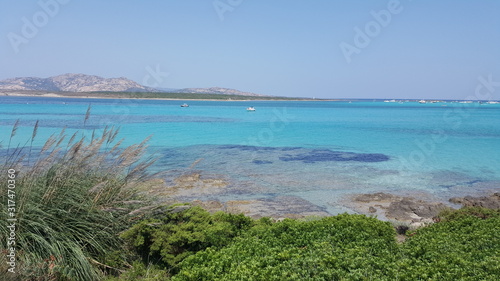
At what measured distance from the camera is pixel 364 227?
21.6 feet

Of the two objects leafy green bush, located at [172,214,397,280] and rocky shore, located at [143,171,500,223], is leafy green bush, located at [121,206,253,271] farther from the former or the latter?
rocky shore, located at [143,171,500,223]

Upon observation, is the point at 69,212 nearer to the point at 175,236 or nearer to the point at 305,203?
the point at 175,236

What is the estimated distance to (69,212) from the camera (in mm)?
5496

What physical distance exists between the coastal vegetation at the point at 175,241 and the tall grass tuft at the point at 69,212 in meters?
0.02

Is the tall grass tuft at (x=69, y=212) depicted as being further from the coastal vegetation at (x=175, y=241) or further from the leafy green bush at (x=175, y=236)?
the leafy green bush at (x=175, y=236)

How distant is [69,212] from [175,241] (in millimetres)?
1700

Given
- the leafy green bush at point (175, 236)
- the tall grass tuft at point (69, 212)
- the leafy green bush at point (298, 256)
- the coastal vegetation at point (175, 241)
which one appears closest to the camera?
the leafy green bush at point (298, 256)

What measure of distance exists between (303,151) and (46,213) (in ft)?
80.6

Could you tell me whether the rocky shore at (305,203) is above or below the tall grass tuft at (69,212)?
below

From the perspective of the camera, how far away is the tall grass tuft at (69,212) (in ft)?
16.3

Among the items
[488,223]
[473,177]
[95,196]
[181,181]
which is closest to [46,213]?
[95,196]

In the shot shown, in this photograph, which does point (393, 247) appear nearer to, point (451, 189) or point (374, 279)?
point (374, 279)

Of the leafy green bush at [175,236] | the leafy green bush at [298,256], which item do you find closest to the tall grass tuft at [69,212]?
the leafy green bush at [175,236]

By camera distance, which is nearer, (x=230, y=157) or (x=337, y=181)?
(x=337, y=181)
